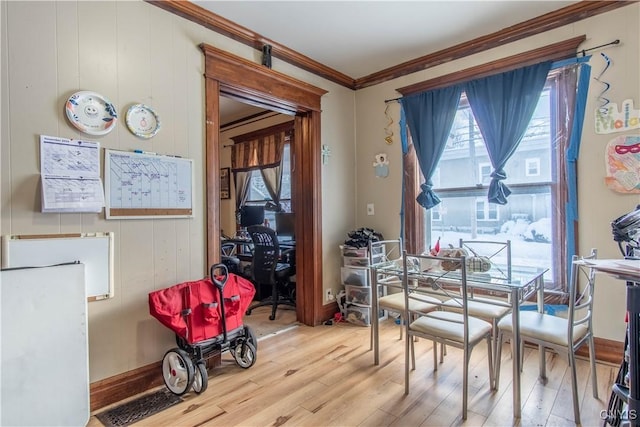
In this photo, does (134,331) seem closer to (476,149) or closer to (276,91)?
(276,91)

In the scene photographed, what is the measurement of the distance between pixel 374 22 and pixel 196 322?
2583 millimetres

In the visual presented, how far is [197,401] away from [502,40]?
357cm

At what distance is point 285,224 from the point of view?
4.64m

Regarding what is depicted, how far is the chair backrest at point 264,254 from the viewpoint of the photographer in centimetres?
377

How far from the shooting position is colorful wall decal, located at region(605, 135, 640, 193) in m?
2.32

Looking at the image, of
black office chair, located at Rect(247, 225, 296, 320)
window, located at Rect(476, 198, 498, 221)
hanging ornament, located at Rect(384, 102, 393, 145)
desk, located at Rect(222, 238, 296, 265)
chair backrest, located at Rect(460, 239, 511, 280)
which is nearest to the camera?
chair backrest, located at Rect(460, 239, 511, 280)

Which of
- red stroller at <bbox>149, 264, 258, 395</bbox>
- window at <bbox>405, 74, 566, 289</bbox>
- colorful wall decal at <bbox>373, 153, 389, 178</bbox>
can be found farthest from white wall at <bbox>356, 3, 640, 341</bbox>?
red stroller at <bbox>149, 264, 258, 395</bbox>

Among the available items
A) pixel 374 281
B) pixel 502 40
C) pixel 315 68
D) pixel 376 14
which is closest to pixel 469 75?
pixel 502 40

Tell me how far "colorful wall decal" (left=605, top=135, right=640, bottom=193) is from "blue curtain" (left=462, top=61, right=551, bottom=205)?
0.60m

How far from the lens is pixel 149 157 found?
2244mm

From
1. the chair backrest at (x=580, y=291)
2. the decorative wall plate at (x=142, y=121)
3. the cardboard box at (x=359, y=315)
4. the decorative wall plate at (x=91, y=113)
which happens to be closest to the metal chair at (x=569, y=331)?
the chair backrest at (x=580, y=291)

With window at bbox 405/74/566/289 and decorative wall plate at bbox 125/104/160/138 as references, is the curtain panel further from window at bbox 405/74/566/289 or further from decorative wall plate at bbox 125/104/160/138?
decorative wall plate at bbox 125/104/160/138

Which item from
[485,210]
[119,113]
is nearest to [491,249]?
[485,210]

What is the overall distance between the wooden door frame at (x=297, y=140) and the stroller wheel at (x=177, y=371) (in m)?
0.68
